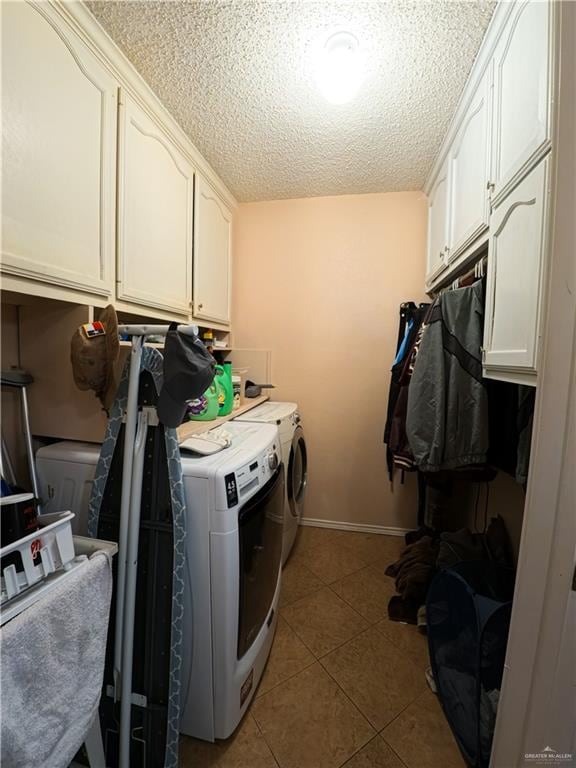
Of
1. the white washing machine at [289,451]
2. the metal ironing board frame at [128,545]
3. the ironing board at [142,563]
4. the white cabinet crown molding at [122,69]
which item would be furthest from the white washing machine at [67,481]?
the white cabinet crown molding at [122,69]

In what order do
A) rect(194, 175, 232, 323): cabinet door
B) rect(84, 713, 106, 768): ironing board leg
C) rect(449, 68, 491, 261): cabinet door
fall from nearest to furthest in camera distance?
rect(84, 713, 106, 768): ironing board leg < rect(449, 68, 491, 261): cabinet door < rect(194, 175, 232, 323): cabinet door

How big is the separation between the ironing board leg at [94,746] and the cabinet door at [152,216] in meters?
1.28

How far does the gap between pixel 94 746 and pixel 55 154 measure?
1.59m

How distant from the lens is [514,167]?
35.3 inches

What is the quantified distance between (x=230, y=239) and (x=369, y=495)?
2.16 metres

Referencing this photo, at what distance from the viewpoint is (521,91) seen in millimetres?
889

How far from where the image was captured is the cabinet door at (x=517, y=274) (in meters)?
0.78

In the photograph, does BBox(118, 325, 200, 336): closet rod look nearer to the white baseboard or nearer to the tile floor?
the tile floor

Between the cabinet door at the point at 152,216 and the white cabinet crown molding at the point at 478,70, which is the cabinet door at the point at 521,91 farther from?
the cabinet door at the point at 152,216

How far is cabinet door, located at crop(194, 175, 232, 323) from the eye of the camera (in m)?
1.73

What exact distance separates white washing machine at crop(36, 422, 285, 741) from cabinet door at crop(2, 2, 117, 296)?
64 centimetres

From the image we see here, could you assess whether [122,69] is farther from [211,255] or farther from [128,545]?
[128,545]

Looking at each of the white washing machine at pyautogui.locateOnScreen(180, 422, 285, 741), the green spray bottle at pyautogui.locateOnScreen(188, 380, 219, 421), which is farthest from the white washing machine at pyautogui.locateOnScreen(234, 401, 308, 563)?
the white washing machine at pyautogui.locateOnScreen(180, 422, 285, 741)

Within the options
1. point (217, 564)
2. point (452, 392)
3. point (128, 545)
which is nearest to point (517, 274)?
point (452, 392)
